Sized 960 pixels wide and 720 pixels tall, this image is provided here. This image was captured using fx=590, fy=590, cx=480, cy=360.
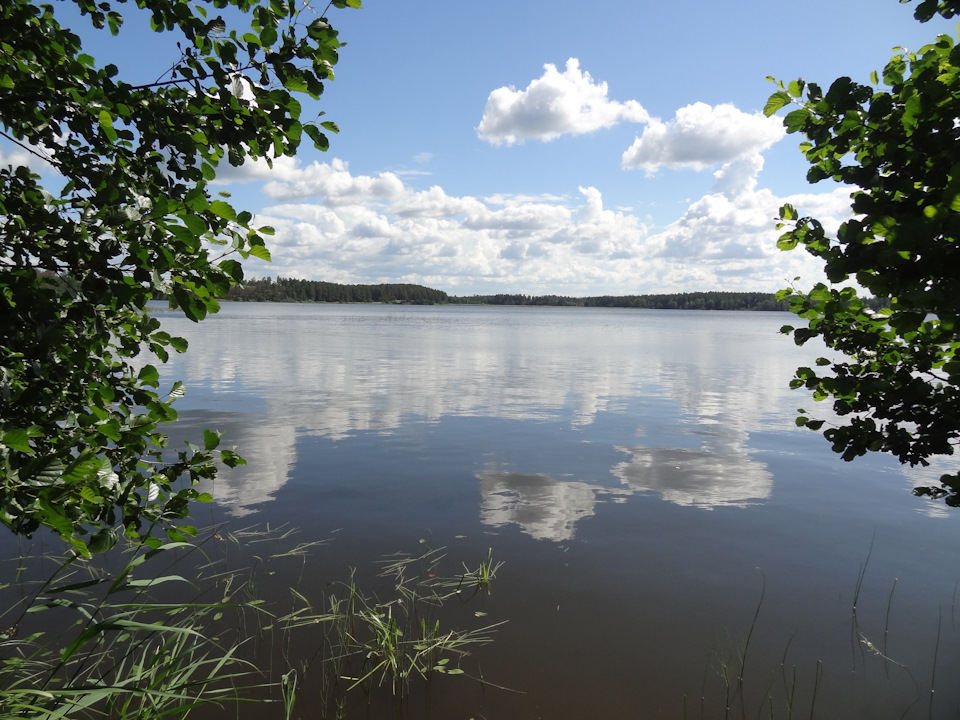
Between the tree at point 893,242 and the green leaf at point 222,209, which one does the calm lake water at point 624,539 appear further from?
the tree at point 893,242

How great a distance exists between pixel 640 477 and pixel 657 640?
17.9 ft

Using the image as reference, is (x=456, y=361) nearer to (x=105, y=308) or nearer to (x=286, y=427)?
(x=286, y=427)

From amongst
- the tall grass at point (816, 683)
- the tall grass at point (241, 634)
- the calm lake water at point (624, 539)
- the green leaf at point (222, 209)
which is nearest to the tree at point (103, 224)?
the green leaf at point (222, 209)

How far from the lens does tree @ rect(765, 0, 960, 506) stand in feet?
8.27

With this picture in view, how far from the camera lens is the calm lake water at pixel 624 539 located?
5.52 meters

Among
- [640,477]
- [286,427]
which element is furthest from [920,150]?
[286,427]

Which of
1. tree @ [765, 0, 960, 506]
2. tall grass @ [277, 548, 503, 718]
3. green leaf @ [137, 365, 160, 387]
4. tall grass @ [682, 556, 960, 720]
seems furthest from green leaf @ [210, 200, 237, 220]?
tall grass @ [682, 556, 960, 720]

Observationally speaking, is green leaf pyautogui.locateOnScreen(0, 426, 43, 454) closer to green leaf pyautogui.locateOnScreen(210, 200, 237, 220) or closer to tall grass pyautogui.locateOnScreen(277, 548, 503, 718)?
green leaf pyautogui.locateOnScreen(210, 200, 237, 220)

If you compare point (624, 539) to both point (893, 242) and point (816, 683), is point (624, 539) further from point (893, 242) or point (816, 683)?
point (893, 242)

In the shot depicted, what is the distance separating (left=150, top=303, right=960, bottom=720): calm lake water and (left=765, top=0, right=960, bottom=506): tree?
3162 mm

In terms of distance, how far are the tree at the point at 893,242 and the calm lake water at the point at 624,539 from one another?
316cm

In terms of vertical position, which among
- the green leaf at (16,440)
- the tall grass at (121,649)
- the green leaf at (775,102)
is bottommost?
the tall grass at (121,649)

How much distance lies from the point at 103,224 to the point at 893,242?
10.9 feet

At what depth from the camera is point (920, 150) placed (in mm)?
2887
